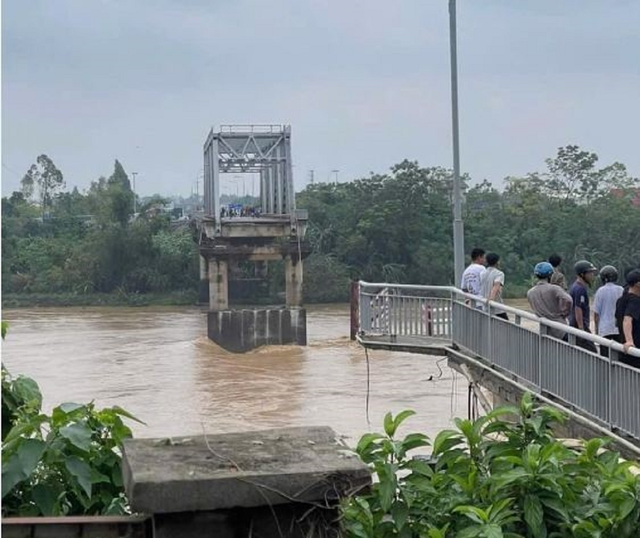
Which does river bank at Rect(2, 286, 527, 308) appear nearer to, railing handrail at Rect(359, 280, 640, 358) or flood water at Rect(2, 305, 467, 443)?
flood water at Rect(2, 305, 467, 443)

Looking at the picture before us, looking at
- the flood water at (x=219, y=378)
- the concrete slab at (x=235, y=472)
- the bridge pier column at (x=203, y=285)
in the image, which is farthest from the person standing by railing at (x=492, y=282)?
the bridge pier column at (x=203, y=285)

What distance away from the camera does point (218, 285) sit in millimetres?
55312

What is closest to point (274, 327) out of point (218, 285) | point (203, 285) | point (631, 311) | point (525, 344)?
point (218, 285)

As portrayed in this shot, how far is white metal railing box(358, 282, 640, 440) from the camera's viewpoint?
752cm

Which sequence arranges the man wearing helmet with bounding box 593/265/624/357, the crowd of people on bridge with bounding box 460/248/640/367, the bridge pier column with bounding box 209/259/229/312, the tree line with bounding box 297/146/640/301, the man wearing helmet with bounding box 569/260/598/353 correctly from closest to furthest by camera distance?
1. the crowd of people on bridge with bounding box 460/248/640/367
2. the man wearing helmet with bounding box 593/265/624/357
3. the man wearing helmet with bounding box 569/260/598/353
4. the bridge pier column with bounding box 209/259/229/312
5. the tree line with bounding box 297/146/640/301

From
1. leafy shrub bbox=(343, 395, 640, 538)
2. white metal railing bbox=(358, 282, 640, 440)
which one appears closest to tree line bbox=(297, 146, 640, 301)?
white metal railing bbox=(358, 282, 640, 440)

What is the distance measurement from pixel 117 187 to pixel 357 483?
245ft

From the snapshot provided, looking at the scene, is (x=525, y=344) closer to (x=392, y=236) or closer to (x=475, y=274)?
(x=475, y=274)

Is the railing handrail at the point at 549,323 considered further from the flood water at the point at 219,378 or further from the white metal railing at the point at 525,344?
the flood water at the point at 219,378

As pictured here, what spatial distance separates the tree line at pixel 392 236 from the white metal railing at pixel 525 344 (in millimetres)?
46918

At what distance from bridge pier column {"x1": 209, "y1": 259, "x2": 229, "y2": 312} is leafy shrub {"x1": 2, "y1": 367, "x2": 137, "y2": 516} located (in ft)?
172

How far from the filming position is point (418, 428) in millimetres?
21906

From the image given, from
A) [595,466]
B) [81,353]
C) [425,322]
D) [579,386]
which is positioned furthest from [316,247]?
[595,466]

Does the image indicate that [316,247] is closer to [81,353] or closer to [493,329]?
[81,353]
